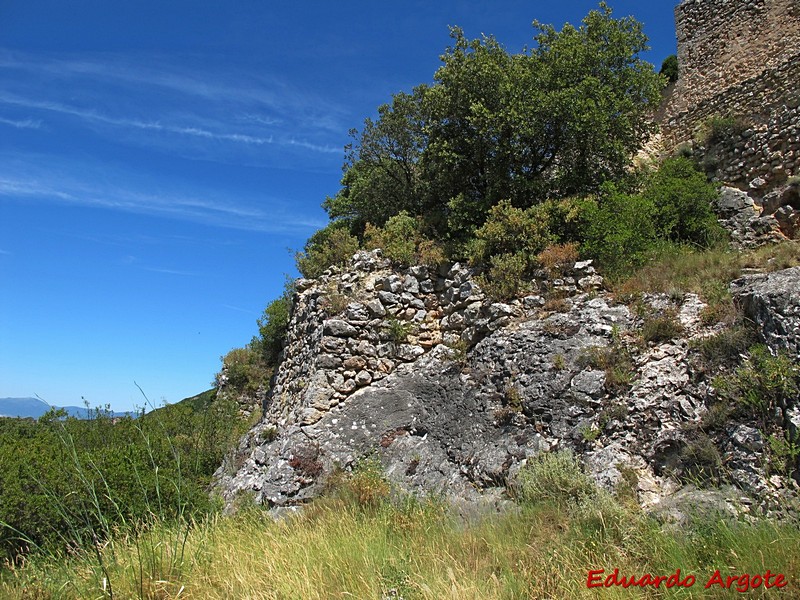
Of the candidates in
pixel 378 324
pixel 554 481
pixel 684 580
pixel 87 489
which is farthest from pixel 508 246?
pixel 87 489

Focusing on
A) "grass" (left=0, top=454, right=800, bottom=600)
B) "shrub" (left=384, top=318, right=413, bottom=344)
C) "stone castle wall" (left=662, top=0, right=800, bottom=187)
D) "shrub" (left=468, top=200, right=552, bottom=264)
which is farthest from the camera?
"stone castle wall" (left=662, top=0, right=800, bottom=187)

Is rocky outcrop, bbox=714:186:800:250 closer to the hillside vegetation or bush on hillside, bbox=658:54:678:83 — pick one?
the hillside vegetation

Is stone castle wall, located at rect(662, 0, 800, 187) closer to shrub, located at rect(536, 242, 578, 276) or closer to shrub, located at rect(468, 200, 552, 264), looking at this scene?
shrub, located at rect(536, 242, 578, 276)

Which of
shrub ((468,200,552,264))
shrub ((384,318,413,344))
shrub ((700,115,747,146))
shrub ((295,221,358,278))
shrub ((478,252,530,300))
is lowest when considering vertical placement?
shrub ((384,318,413,344))

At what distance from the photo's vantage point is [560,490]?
5.74 meters

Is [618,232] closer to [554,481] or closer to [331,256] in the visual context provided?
[554,481]

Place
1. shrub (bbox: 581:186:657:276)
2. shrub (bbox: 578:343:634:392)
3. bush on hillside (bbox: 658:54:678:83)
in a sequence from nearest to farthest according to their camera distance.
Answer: shrub (bbox: 578:343:634:392) < shrub (bbox: 581:186:657:276) < bush on hillside (bbox: 658:54:678:83)

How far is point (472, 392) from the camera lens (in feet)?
28.2

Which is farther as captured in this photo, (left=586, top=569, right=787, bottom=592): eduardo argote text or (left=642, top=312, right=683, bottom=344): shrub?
(left=642, top=312, right=683, bottom=344): shrub

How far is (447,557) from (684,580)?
199 centimetres

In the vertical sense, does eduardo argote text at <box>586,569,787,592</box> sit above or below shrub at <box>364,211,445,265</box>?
below

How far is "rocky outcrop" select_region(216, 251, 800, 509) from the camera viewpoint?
6.35 metres

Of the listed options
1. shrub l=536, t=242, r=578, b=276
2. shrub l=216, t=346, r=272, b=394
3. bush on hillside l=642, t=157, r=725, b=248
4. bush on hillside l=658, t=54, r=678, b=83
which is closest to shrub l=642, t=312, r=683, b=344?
shrub l=536, t=242, r=578, b=276

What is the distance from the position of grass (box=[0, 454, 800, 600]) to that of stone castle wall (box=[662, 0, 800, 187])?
10.4 meters
